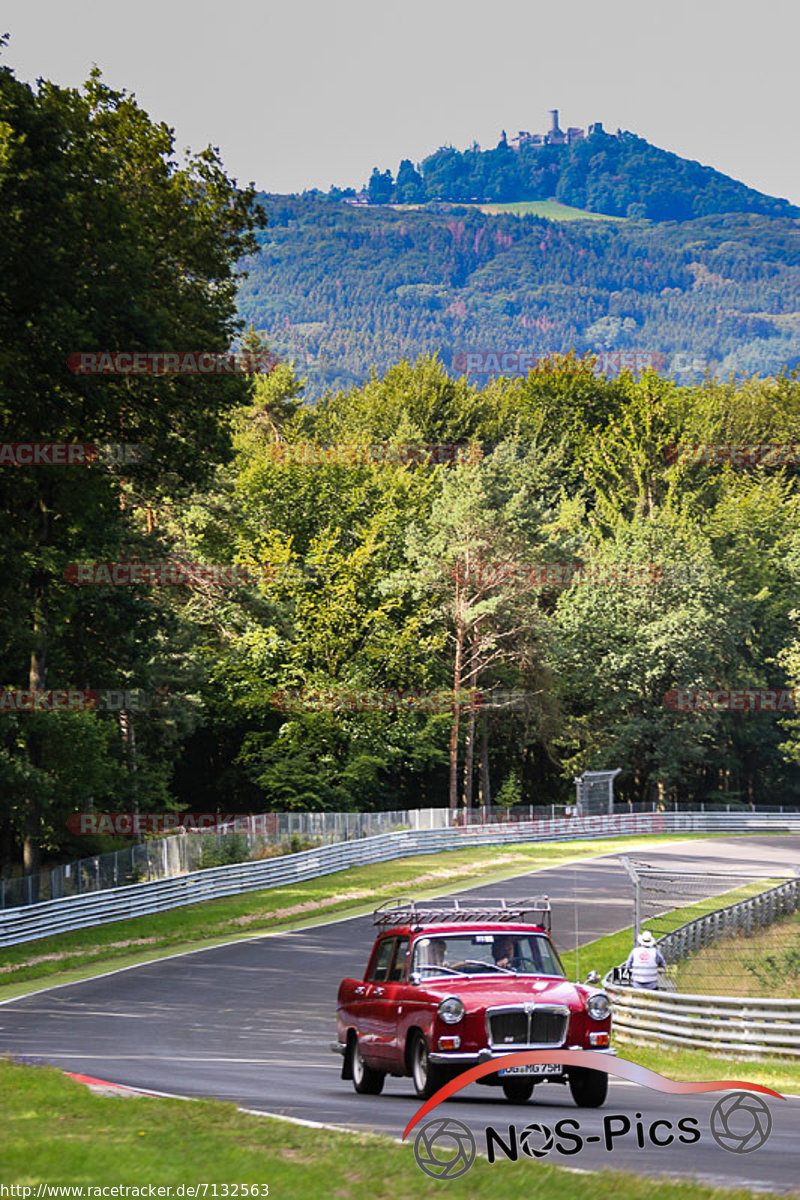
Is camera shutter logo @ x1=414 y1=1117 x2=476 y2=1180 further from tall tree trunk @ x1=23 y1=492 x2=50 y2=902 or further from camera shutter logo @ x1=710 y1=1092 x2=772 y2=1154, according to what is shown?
tall tree trunk @ x1=23 y1=492 x2=50 y2=902

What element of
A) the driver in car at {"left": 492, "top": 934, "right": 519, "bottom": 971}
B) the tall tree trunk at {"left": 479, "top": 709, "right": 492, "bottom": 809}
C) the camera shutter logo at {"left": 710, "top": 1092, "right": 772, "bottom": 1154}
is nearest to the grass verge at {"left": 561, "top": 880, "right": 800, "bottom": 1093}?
the camera shutter logo at {"left": 710, "top": 1092, "right": 772, "bottom": 1154}

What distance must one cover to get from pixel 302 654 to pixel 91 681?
26091 mm

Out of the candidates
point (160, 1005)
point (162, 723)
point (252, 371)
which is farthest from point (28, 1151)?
point (162, 723)

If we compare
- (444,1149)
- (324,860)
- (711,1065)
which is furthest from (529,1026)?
(324,860)

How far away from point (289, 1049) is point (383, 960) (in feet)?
18.5

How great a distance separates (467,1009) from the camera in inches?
510

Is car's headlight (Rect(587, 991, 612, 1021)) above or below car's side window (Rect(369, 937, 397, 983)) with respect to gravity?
below

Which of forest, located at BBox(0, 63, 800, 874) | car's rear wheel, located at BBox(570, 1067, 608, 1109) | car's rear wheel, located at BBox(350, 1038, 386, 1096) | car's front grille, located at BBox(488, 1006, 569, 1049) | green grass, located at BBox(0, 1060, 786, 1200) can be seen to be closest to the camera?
green grass, located at BBox(0, 1060, 786, 1200)

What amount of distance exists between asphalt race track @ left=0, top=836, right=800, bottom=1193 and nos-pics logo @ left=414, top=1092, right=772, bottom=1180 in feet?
Answer: 0.22

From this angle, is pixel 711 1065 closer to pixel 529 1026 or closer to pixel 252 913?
pixel 529 1026

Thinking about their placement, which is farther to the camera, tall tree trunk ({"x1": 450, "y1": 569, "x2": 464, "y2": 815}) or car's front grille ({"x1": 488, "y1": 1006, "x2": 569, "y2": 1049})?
tall tree trunk ({"x1": 450, "y1": 569, "x2": 464, "y2": 815})

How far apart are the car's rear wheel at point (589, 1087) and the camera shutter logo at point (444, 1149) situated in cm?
214

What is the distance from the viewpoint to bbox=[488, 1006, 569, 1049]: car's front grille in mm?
13008

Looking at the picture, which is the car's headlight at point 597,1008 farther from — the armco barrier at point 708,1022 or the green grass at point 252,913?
the green grass at point 252,913
